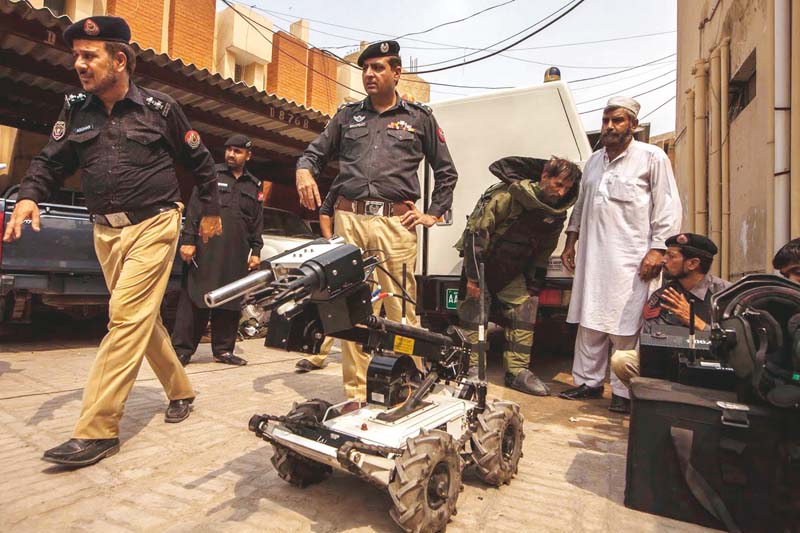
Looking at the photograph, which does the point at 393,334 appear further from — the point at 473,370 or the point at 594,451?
the point at 473,370

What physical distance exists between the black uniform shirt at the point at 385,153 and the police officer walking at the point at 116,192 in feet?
2.69

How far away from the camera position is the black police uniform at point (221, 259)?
463 centimetres

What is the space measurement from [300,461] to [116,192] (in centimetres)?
163

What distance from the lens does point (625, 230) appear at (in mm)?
3848

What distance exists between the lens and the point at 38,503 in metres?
2.03

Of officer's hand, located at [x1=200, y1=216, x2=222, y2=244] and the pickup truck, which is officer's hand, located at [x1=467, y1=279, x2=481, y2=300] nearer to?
officer's hand, located at [x1=200, y1=216, x2=222, y2=244]

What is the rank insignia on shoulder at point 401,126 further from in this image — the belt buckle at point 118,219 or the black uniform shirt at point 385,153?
the belt buckle at point 118,219

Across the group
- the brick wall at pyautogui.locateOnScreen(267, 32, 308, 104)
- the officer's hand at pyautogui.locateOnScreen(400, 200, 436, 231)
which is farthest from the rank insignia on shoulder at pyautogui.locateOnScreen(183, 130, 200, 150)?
the brick wall at pyautogui.locateOnScreen(267, 32, 308, 104)

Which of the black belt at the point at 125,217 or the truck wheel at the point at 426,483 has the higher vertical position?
the black belt at the point at 125,217

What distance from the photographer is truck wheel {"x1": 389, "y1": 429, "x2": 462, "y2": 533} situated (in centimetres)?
172

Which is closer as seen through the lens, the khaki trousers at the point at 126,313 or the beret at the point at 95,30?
the khaki trousers at the point at 126,313

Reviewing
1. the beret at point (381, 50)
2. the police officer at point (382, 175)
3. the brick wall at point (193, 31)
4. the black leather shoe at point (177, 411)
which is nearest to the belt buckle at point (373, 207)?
the police officer at point (382, 175)

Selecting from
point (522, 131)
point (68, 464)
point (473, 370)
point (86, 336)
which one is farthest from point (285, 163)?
point (68, 464)

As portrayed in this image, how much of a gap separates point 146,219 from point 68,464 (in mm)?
1190
